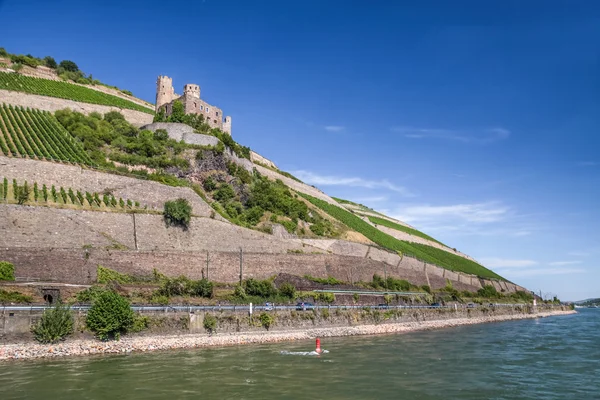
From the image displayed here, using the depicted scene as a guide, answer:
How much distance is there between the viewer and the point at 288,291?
36.2m

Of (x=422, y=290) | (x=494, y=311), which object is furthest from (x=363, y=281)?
(x=494, y=311)

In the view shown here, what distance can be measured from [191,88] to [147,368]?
155 feet

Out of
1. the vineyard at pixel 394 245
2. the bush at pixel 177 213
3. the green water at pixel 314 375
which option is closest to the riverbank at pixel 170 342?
the green water at pixel 314 375

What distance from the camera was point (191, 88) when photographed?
61094mm

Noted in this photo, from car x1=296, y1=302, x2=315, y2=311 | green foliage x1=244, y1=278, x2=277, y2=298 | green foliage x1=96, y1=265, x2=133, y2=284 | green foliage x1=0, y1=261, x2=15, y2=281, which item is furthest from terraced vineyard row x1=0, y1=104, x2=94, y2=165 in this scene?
car x1=296, y1=302, x2=315, y2=311

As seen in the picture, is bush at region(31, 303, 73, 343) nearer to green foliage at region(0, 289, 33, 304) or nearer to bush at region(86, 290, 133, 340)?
bush at region(86, 290, 133, 340)

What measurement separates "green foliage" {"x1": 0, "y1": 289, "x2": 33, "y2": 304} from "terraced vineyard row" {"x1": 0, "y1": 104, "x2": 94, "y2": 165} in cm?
1740

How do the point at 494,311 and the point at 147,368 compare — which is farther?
the point at 494,311

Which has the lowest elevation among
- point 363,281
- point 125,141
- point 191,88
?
point 363,281

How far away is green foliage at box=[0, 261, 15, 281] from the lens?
25.2 metres

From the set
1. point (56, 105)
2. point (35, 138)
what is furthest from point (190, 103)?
point (35, 138)

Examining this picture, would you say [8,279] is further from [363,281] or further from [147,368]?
[363,281]

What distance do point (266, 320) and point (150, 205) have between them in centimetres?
1500

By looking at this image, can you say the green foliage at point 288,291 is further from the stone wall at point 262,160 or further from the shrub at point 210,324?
the stone wall at point 262,160
